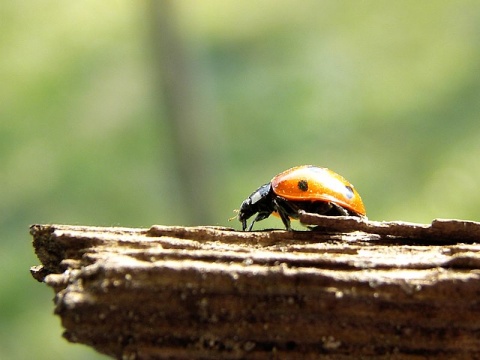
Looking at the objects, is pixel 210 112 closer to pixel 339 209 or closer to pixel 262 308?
pixel 339 209

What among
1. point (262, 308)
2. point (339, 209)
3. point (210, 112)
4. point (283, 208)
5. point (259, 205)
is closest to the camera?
point (262, 308)

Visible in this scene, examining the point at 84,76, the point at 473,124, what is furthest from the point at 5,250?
the point at 473,124

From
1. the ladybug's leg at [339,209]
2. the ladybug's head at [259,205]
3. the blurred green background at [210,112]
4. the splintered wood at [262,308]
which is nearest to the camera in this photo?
the splintered wood at [262,308]

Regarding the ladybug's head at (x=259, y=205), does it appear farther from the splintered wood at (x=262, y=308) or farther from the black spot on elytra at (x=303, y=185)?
the splintered wood at (x=262, y=308)

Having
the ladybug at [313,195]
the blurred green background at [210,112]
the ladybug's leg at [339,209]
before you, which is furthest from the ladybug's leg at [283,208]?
the blurred green background at [210,112]

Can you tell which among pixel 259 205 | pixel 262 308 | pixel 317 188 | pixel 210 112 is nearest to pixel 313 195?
pixel 317 188

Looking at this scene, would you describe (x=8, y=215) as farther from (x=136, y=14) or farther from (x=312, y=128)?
(x=312, y=128)

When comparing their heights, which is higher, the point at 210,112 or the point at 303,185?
the point at 210,112

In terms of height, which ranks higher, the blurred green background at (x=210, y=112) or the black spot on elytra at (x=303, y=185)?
the blurred green background at (x=210, y=112)
